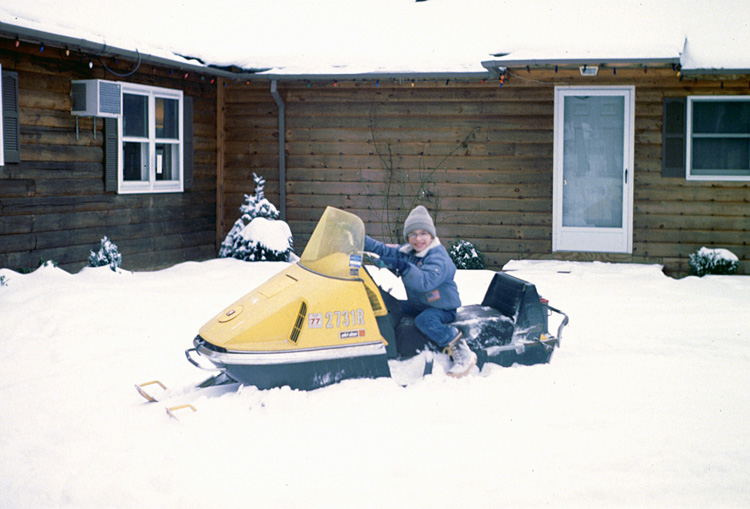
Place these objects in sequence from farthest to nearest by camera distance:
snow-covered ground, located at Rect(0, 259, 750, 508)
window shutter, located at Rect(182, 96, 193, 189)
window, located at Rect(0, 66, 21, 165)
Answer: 1. window shutter, located at Rect(182, 96, 193, 189)
2. window, located at Rect(0, 66, 21, 165)
3. snow-covered ground, located at Rect(0, 259, 750, 508)

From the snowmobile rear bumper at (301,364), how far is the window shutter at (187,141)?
6.98 meters

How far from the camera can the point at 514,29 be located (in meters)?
10.8

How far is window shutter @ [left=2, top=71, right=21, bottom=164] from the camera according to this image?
8047mm

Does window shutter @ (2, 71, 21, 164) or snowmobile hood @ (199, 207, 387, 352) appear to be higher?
window shutter @ (2, 71, 21, 164)

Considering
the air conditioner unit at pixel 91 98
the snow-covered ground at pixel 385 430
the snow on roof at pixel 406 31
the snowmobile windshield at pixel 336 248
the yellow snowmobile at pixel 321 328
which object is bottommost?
the snow-covered ground at pixel 385 430

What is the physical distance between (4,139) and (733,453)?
736 centimetres

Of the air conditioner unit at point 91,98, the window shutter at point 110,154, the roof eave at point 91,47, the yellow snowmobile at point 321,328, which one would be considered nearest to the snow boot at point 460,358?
the yellow snowmobile at point 321,328

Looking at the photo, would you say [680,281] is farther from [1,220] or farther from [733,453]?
[1,220]

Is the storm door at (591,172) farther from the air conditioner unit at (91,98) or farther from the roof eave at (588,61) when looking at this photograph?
the air conditioner unit at (91,98)

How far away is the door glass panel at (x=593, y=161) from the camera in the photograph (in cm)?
1064

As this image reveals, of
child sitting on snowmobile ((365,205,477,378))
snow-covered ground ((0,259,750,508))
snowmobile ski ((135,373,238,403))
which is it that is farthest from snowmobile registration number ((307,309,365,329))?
snowmobile ski ((135,373,238,403))

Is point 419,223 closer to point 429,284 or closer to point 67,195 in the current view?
point 429,284

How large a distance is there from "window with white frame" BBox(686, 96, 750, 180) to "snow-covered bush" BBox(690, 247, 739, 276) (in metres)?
1.02

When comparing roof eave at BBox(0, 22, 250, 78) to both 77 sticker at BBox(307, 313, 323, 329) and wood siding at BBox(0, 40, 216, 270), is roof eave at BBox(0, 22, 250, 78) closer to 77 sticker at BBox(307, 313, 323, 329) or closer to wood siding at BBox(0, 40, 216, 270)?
wood siding at BBox(0, 40, 216, 270)
